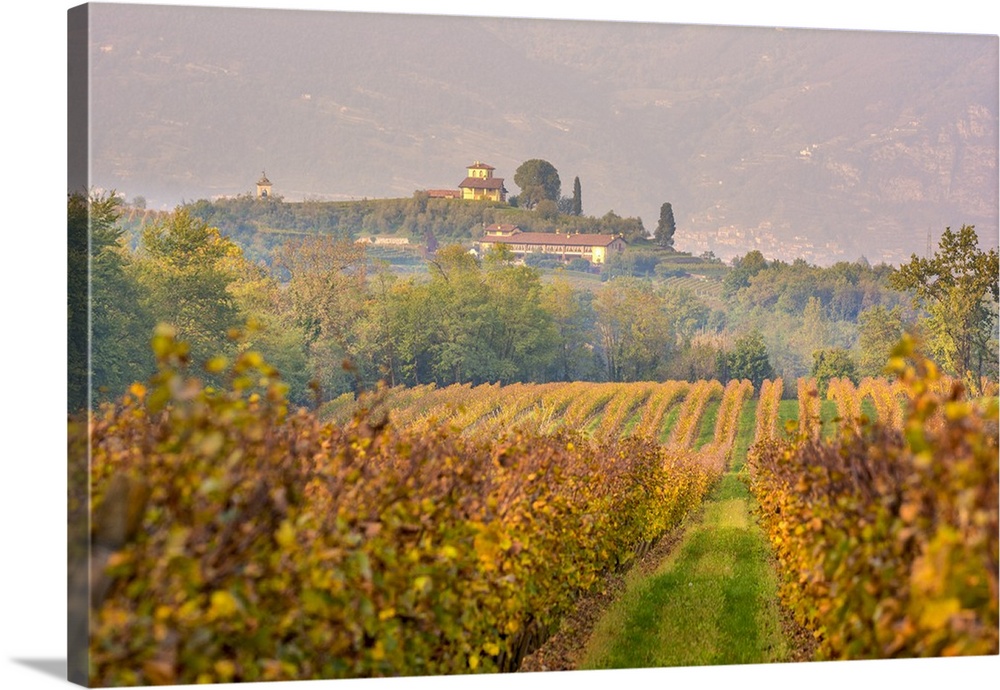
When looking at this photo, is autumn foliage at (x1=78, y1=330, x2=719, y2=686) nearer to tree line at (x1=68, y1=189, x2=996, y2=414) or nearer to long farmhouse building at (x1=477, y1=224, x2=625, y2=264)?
tree line at (x1=68, y1=189, x2=996, y2=414)

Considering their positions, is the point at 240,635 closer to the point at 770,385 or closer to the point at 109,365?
the point at 109,365

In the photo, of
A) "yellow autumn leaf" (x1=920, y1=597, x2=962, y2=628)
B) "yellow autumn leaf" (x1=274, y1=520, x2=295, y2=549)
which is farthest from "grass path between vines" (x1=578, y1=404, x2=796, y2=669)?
"yellow autumn leaf" (x1=920, y1=597, x2=962, y2=628)

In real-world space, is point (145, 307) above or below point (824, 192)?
below

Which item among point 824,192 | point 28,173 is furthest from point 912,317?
point 28,173

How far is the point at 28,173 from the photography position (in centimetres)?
832

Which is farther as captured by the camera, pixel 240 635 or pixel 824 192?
pixel 824 192

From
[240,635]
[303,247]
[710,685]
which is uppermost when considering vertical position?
[303,247]

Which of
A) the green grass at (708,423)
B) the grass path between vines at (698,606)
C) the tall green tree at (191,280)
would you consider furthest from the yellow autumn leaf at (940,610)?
the green grass at (708,423)

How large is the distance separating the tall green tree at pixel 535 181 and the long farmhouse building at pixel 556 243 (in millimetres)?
205

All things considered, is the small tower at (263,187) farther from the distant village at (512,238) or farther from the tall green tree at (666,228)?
the tall green tree at (666,228)

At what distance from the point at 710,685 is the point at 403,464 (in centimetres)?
226

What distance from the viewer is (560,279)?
948cm

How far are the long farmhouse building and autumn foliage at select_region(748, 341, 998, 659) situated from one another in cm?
167

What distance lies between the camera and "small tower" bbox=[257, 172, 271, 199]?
8.71 meters
